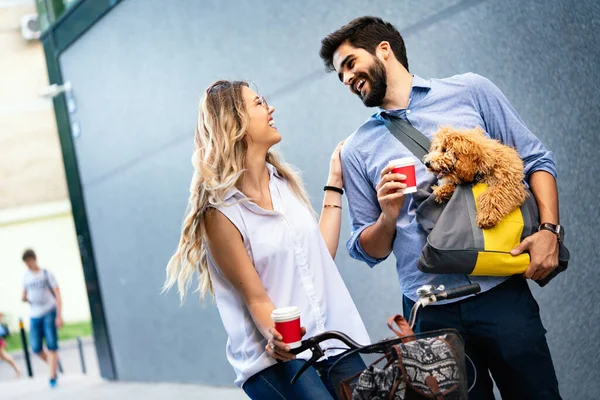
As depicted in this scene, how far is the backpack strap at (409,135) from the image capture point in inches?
103

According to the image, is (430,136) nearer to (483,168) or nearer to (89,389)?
(483,168)

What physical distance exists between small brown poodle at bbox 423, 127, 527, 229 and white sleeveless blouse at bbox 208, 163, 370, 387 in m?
0.56

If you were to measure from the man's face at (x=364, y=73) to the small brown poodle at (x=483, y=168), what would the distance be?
36 centimetres

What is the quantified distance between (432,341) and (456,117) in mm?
987

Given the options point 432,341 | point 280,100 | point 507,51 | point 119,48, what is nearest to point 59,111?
point 119,48

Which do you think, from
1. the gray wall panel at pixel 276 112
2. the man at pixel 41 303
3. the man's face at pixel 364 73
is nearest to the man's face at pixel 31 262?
the man at pixel 41 303

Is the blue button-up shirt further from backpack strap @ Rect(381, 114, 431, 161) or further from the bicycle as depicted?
the bicycle

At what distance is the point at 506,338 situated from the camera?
2.41m

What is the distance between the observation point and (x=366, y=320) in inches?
198

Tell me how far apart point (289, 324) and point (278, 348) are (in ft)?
0.70

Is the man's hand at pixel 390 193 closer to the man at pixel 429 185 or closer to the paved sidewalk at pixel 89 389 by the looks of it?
the man at pixel 429 185

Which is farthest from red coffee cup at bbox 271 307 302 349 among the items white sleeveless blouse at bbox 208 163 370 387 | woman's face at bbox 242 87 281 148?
woman's face at bbox 242 87 281 148

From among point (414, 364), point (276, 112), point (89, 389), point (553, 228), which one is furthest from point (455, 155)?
point (89, 389)

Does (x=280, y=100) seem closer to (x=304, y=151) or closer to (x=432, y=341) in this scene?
(x=304, y=151)
